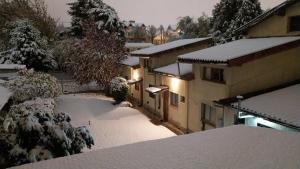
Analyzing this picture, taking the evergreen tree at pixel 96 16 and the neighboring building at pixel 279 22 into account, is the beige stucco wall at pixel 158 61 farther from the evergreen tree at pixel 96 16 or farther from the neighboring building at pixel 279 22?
the evergreen tree at pixel 96 16

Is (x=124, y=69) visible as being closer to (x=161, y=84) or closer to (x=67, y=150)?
(x=161, y=84)

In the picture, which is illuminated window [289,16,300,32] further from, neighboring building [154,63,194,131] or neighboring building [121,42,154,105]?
neighboring building [121,42,154,105]

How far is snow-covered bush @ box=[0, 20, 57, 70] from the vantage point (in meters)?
32.5

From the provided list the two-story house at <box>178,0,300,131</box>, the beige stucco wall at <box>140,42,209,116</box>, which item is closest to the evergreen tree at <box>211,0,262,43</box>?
the beige stucco wall at <box>140,42,209,116</box>

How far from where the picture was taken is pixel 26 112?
7.64 metres

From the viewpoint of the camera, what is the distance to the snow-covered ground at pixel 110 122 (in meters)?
17.2

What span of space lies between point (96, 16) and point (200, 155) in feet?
119

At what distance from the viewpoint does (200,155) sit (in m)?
5.80

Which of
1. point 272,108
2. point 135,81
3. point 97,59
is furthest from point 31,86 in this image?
point 272,108

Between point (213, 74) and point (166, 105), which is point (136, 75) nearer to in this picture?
point (166, 105)

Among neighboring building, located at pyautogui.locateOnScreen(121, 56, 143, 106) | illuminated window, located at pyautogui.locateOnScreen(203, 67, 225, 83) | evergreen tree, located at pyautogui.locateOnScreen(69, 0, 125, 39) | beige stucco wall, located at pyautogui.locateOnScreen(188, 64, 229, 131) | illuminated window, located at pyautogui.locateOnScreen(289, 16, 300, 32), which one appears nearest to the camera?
beige stucco wall, located at pyautogui.locateOnScreen(188, 64, 229, 131)

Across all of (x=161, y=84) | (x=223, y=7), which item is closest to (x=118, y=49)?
(x=161, y=84)

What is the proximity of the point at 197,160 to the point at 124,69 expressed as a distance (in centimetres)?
2842

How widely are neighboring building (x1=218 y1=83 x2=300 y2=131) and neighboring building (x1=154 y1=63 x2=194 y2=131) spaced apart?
16.0 feet
